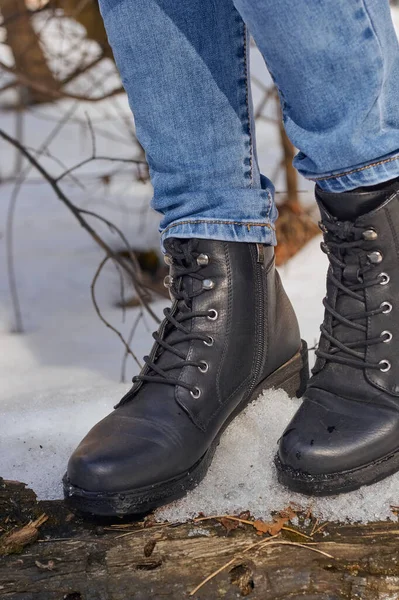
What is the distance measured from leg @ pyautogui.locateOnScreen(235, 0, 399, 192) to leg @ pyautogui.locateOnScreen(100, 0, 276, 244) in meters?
0.17

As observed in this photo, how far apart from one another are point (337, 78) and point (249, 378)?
546mm

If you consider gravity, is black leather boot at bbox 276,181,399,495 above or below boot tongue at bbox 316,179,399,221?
below

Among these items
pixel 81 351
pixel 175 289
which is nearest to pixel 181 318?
pixel 175 289

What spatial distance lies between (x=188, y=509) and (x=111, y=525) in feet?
0.41

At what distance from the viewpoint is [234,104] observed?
48.0 inches

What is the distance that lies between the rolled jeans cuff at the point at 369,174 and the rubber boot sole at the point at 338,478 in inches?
17.1

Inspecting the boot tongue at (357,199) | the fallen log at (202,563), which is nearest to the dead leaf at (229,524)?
the fallen log at (202,563)

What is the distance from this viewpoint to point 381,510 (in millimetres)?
1074

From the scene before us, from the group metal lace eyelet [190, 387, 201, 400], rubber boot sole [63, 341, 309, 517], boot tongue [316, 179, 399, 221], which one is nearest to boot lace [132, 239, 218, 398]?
metal lace eyelet [190, 387, 201, 400]

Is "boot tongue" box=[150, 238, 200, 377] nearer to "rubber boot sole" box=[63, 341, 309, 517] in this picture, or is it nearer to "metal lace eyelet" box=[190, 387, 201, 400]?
"metal lace eyelet" box=[190, 387, 201, 400]

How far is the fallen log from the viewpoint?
967mm

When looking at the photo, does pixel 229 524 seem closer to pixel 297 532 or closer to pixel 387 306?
pixel 297 532

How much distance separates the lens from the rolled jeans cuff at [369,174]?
104 cm

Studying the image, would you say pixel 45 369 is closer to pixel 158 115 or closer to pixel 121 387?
pixel 121 387
